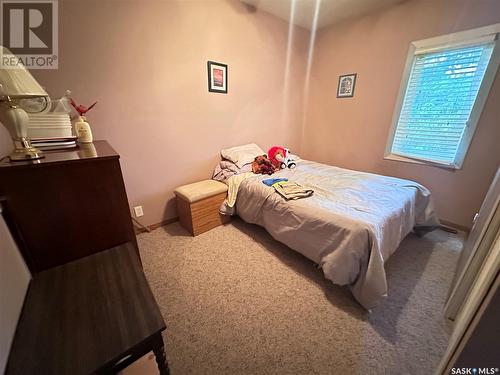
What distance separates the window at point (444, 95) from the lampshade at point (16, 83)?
11.2 ft

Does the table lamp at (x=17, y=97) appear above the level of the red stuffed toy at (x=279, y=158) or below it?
above

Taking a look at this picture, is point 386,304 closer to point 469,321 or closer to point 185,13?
point 469,321

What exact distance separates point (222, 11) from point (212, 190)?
208 centimetres

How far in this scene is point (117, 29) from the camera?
1.76m

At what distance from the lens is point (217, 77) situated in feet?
8.04

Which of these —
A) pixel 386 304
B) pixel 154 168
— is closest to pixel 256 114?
pixel 154 168

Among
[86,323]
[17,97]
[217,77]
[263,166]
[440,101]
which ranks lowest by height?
[86,323]

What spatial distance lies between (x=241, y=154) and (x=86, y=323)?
85.8 inches

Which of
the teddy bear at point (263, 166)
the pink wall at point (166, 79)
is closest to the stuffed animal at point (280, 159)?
the teddy bear at point (263, 166)

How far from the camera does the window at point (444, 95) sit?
1979 mm

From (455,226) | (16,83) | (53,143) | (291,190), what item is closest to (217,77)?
(291,190)

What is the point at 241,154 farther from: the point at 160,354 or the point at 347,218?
the point at 160,354

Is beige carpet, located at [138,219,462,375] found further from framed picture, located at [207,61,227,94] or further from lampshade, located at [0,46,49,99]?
framed picture, located at [207,61,227,94]

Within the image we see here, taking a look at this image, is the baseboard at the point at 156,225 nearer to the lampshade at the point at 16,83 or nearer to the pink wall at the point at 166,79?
the pink wall at the point at 166,79
